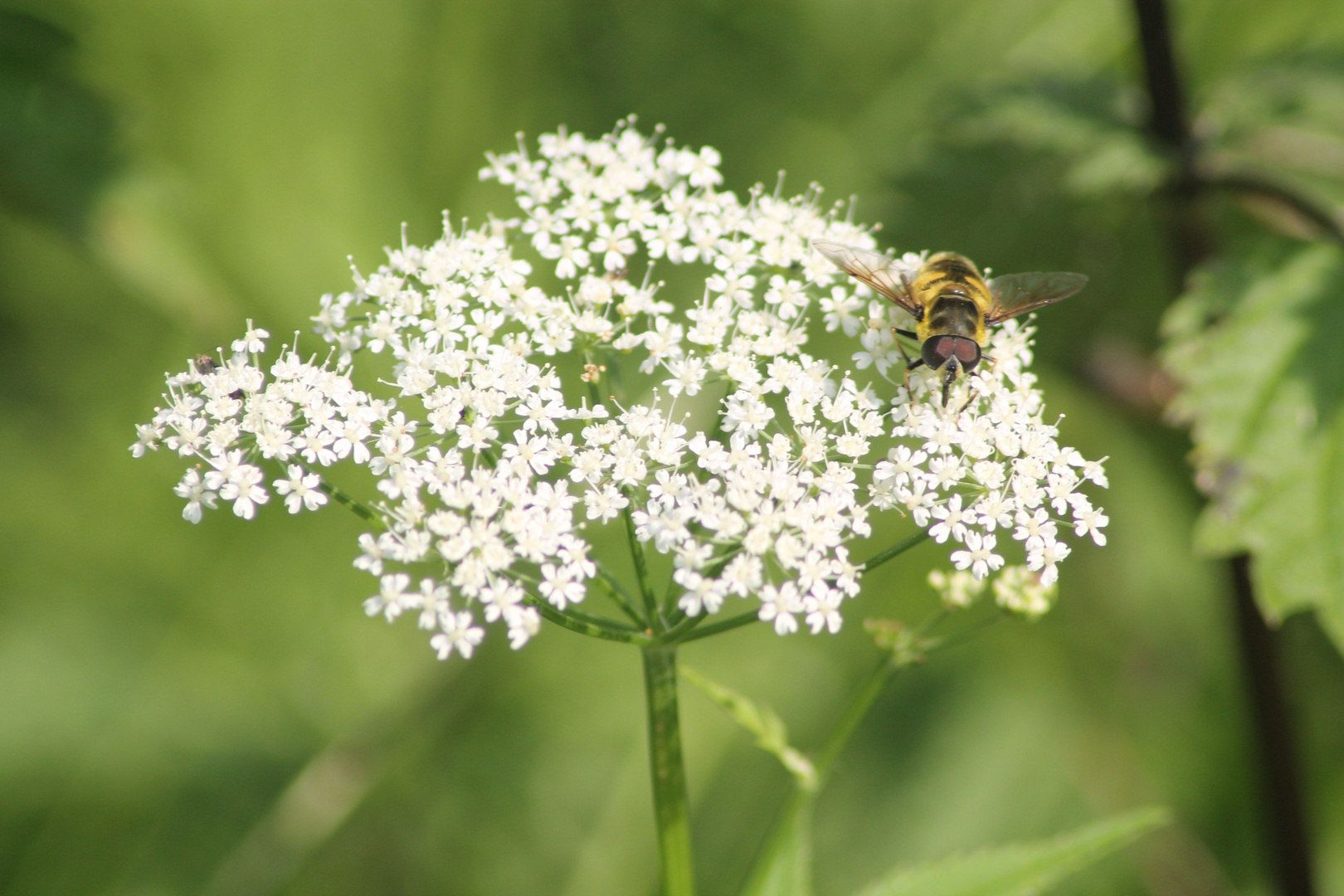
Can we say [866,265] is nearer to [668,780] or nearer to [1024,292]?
[1024,292]

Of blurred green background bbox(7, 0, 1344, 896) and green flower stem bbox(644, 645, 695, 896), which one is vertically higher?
blurred green background bbox(7, 0, 1344, 896)

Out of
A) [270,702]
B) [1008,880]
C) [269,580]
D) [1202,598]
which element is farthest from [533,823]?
[1202,598]

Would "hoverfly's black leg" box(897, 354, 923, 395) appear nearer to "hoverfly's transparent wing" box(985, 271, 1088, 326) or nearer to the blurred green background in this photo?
"hoverfly's transparent wing" box(985, 271, 1088, 326)

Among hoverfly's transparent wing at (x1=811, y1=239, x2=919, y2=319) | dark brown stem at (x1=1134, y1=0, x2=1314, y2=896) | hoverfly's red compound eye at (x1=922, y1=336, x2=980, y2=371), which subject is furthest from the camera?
dark brown stem at (x1=1134, y1=0, x2=1314, y2=896)

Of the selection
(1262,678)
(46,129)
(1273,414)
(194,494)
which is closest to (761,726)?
(194,494)

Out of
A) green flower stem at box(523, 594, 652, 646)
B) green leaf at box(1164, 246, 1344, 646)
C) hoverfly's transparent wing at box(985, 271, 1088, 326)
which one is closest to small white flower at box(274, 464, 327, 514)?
green flower stem at box(523, 594, 652, 646)

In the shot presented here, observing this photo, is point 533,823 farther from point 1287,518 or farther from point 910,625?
point 1287,518

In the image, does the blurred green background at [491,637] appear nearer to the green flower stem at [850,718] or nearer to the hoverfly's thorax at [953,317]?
the hoverfly's thorax at [953,317]

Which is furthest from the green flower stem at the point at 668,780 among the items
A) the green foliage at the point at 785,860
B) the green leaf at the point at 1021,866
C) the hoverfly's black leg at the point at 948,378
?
the hoverfly's black leg at the point at 948,378
